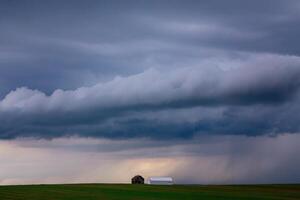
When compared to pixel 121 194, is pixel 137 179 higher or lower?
higher

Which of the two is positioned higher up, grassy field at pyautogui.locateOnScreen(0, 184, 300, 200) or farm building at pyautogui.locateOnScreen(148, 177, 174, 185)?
Answer: farm building at pyautogui.locateOnScreen(148, 177, 174, 185)

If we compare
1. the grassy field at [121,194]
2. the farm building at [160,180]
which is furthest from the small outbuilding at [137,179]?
the grassy field at [121,194]

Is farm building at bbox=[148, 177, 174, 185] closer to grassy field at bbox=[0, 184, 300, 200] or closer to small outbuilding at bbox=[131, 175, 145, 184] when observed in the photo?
small outbuilding at bbox=[131, 175, 145, 184]

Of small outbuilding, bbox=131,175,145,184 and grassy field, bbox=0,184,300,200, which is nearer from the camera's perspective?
grassy field, bbox=0,184,300,200

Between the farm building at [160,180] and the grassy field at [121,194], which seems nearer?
the grassy field at [121,194]

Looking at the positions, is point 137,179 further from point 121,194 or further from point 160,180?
point 121,194

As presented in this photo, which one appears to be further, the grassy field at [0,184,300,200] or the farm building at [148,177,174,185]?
the farm building at [148,177,174,185]

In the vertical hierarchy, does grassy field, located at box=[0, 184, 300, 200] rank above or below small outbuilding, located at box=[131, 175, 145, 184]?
below

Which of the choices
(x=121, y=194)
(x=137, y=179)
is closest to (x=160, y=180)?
(x=137, y=179)

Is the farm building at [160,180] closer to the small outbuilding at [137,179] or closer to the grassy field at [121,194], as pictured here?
the small outbuilding at [137,179]

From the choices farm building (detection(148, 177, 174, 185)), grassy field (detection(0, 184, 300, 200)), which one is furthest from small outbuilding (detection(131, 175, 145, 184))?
grassy field (detection(0, 184, 300, 200))

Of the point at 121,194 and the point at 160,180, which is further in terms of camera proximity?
the point at 160,180

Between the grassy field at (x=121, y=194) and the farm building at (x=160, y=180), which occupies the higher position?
the farm building at (x=160, y=180)

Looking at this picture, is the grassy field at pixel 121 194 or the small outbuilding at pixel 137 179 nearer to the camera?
the grassy field at pixel 121 194
